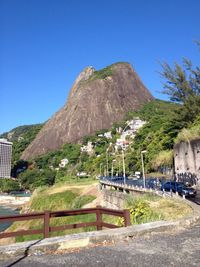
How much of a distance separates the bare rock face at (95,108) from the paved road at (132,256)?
15095 cm

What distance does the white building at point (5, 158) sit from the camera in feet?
590

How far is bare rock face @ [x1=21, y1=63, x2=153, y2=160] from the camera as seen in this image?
161250mm

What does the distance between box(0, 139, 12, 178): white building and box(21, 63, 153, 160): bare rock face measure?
1719 centimetres

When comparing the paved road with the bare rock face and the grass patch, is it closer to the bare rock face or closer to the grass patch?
the grass patch

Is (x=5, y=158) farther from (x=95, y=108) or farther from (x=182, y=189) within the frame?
(x=182, y=189)

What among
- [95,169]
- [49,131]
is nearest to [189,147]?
[95,169]

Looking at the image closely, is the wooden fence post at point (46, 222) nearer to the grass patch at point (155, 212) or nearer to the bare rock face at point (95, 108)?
the grass patch at point (155, 212)

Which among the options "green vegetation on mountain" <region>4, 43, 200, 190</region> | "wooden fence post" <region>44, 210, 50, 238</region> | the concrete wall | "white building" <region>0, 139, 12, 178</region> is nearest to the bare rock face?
"green vegetation on mountain" <region>4, 43, 200, 190</region>

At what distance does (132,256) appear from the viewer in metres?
6.12

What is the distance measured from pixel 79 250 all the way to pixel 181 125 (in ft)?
136

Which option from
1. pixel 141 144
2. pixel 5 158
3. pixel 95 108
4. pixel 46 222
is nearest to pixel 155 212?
pixel 46 222

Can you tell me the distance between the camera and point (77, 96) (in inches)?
7013

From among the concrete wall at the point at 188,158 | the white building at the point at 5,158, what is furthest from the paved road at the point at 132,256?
the white building at the point at 5,158

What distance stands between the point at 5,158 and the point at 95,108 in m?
76.1
